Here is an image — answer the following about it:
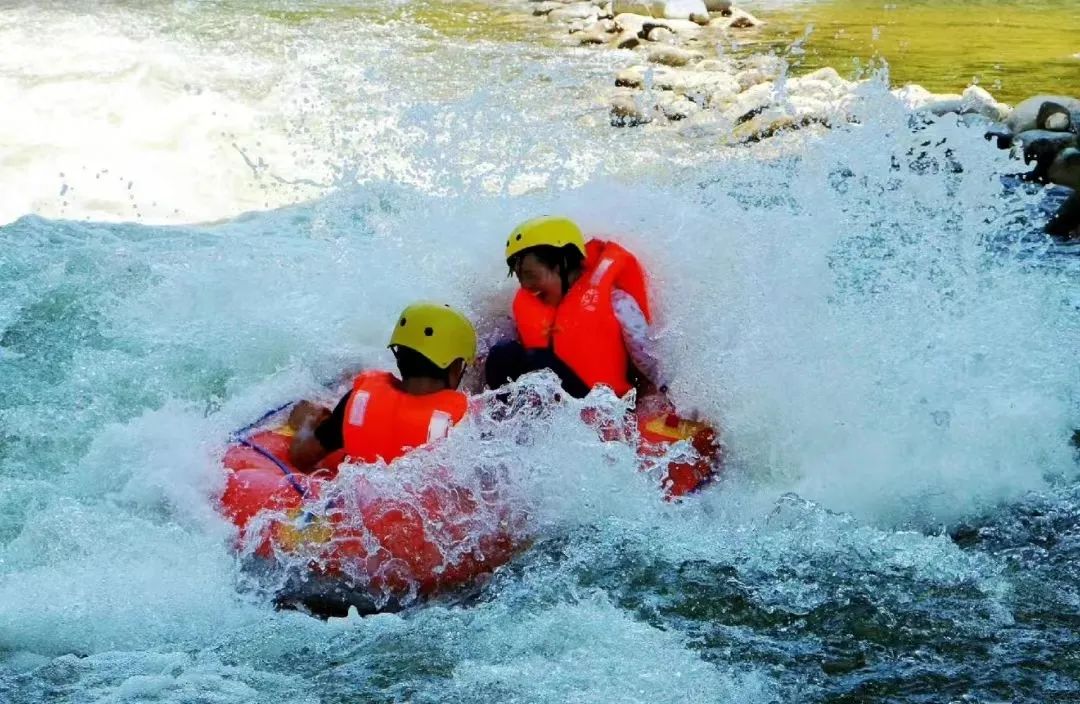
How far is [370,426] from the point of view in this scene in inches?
183

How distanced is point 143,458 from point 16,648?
3.55 ft

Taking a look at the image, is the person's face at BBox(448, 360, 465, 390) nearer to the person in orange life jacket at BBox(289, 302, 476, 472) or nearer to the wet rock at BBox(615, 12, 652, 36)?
the person in orange life jacket at BBox(289, 302, 476, 472)

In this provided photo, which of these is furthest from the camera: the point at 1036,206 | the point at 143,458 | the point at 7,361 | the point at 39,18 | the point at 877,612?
the point at 39,18

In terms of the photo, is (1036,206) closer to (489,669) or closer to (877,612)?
(877,612)

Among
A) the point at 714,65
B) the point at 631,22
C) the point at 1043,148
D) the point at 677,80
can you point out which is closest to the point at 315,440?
the point at 1043,148

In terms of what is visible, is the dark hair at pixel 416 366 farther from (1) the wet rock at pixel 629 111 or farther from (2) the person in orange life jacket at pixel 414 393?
(1) the wet rock at pixel 629 111

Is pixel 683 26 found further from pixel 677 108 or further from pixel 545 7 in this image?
pixel 677 108

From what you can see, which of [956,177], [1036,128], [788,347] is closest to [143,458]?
[788,347]

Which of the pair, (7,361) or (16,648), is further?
(7,361)

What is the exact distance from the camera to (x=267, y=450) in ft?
16.5

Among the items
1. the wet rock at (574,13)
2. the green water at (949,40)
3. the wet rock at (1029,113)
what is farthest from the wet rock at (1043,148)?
the wet rock at (574,13)

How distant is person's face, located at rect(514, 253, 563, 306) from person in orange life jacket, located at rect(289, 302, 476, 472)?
0.75 m

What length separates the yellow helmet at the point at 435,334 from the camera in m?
4.62

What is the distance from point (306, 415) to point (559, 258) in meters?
1.31
